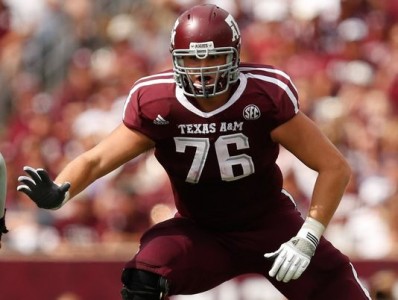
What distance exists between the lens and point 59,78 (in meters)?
12.2

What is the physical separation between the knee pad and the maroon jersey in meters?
0.46

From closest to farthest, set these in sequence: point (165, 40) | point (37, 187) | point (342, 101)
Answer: point (37, 187) → point (342, 101) → point (165, 40)

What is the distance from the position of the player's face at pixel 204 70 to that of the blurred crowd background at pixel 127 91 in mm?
3186

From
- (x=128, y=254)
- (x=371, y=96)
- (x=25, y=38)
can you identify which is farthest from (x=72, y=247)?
(x=25, y=38)

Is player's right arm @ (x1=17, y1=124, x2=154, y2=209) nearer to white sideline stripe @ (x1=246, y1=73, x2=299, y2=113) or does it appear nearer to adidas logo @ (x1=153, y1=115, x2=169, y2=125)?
adidas logo @ (x1=153, y1=115, x2=169, y2=125)

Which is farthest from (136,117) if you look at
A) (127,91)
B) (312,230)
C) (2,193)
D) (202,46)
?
(127,91)

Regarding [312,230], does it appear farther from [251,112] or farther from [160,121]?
[160,121]

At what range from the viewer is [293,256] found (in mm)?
5500

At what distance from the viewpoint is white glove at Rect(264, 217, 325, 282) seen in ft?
18.0

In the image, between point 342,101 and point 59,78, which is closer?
point 342,101

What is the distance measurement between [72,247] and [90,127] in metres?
2.02

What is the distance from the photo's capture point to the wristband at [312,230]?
5.59m

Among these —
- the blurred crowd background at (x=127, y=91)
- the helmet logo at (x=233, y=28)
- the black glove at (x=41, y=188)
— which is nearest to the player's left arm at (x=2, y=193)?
the black glove at (x=41, y=188)

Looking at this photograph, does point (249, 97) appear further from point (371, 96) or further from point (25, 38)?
point (25, 38)
